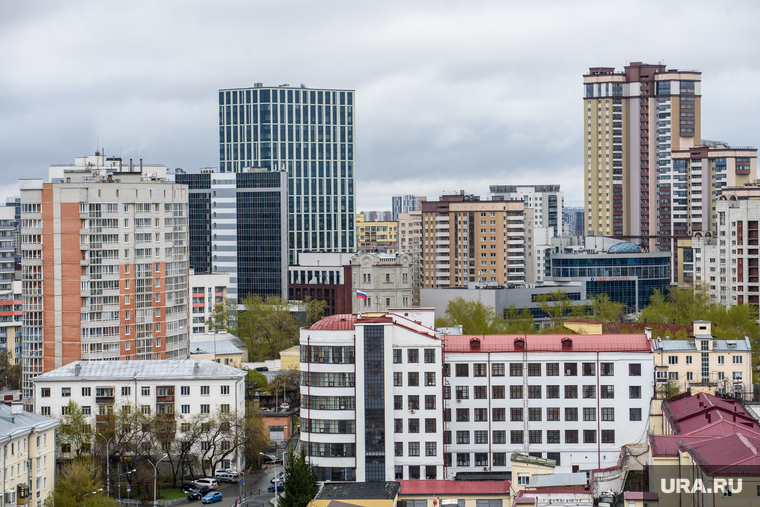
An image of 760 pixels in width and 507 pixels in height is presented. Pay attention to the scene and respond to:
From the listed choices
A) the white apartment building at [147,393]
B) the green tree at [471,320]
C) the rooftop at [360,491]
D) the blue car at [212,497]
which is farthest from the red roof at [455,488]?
the green tree at [471,320]

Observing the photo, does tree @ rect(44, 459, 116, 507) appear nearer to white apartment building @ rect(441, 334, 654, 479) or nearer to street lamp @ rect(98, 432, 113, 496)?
street lamp @ rect(98, 432, 113, 496)

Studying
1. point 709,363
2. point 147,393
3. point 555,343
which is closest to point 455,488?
point 555,343

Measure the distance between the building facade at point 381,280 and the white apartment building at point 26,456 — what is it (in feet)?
294

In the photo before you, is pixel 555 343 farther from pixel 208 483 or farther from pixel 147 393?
pixel 147 393

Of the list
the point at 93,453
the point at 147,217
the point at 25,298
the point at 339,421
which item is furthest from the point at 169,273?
the point at 339,421

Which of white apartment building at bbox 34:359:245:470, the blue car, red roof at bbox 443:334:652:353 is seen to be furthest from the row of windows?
white apartment building at bbox 34:359:245:470

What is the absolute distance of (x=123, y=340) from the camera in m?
119

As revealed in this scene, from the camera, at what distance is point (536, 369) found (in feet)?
295

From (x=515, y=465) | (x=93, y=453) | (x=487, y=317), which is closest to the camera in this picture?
(x=515, y=465)

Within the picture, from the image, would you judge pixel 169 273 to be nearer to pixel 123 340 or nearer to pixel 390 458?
pixel 123 340

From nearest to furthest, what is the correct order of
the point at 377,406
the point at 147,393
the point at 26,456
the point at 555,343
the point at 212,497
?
the point at 26,456
the point at 377,406
the point at 212,497
the point at 555,343
the point at 147,393

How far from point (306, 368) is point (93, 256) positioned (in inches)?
1591

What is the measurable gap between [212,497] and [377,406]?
53.4 feet

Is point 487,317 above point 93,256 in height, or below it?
below
